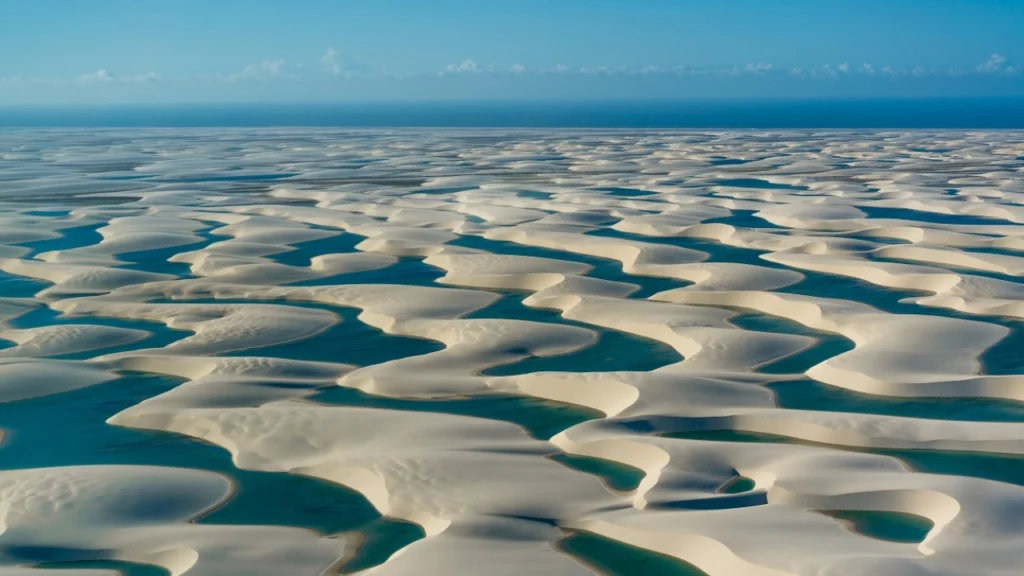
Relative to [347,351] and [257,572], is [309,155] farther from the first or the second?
[257,572]

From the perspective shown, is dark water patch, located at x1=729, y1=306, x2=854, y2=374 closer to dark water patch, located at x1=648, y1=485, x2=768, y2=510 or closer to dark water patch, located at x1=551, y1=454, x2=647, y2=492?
dark water patch, located at x1=551, y1=454, x2=647, y2=492

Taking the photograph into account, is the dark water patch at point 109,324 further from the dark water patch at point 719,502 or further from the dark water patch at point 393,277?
the dark water patch at point 719,502

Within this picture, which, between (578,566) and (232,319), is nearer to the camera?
(578,566)

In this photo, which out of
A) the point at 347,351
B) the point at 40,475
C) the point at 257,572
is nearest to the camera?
the point at 257,572

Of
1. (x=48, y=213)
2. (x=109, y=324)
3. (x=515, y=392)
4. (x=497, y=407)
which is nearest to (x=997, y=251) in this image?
(x=515, y=392)

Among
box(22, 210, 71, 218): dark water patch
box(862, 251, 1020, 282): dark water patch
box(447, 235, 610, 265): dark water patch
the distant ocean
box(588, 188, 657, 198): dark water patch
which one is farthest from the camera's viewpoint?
the distant ocean

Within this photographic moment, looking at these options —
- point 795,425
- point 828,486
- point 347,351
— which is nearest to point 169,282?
point 347,351

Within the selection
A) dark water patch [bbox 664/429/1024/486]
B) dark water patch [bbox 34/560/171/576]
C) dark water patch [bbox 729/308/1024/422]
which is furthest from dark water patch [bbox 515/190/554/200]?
dark water patch [bbox 34/560/171/576]
